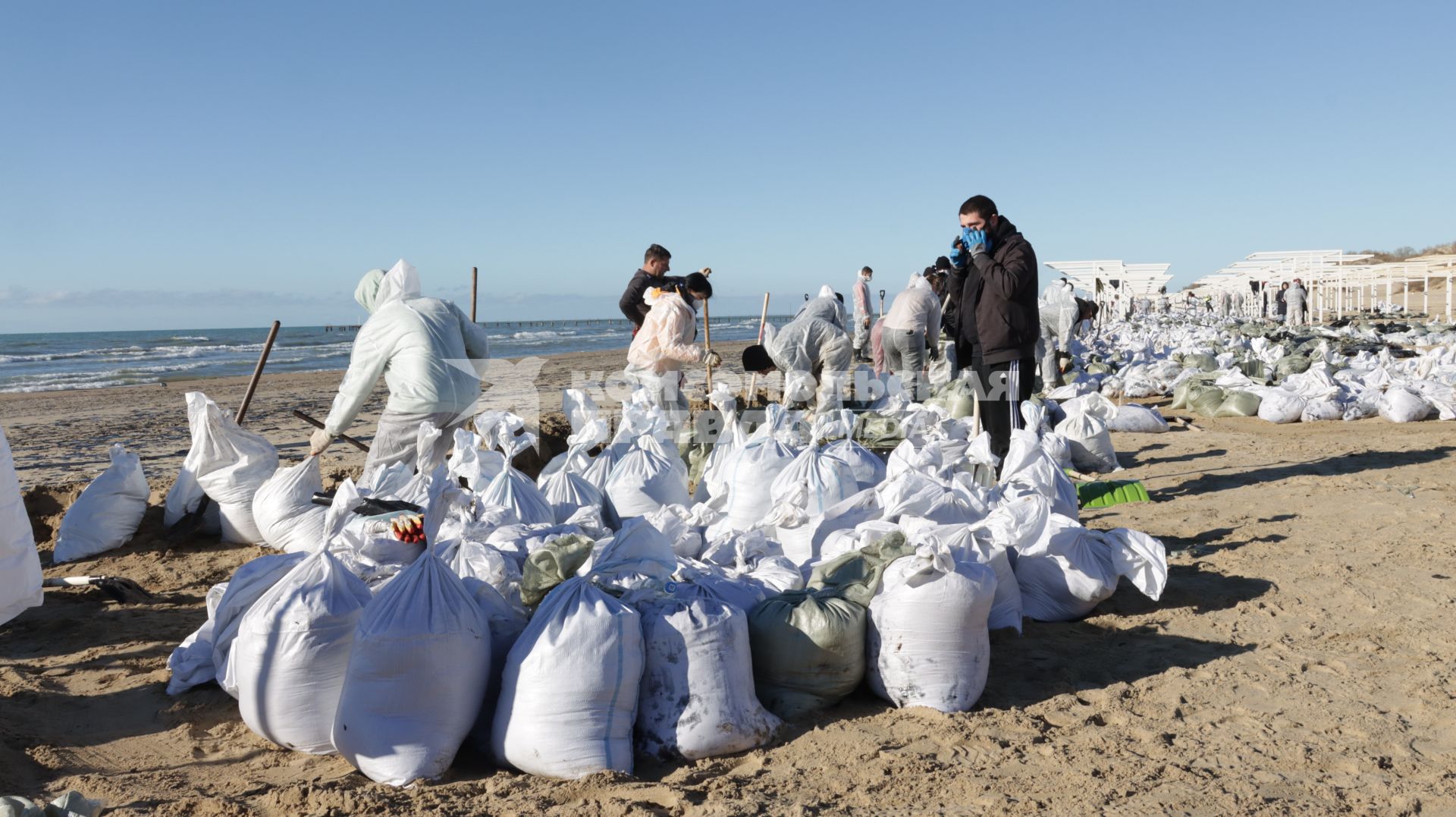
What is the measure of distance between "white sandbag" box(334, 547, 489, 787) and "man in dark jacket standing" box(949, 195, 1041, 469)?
336 centimetres

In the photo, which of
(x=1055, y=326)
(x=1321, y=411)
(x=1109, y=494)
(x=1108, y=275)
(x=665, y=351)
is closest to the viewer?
(x=1109, y=494)

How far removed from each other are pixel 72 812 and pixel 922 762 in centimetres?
171

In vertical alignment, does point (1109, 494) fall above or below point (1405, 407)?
below

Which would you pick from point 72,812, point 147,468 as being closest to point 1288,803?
point 72,812

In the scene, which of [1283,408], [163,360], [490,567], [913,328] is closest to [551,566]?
[490,567]

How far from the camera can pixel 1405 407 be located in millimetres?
7426

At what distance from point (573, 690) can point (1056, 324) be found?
28.3ft

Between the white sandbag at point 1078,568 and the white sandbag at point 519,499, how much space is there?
1.80 metres

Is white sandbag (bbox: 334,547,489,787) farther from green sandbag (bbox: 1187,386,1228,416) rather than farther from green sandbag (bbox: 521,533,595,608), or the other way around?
green sandbag (bbox: 1187,386,1228,416)

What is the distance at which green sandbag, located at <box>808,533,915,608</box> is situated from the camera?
2494 mm

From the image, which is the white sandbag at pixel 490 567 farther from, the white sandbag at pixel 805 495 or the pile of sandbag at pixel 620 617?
the white sandbag at pixel 805 495

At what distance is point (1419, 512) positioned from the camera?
4.23 metres

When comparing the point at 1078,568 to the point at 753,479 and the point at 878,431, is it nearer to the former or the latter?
the point at 753,479

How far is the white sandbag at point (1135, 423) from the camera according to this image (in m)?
7.26
